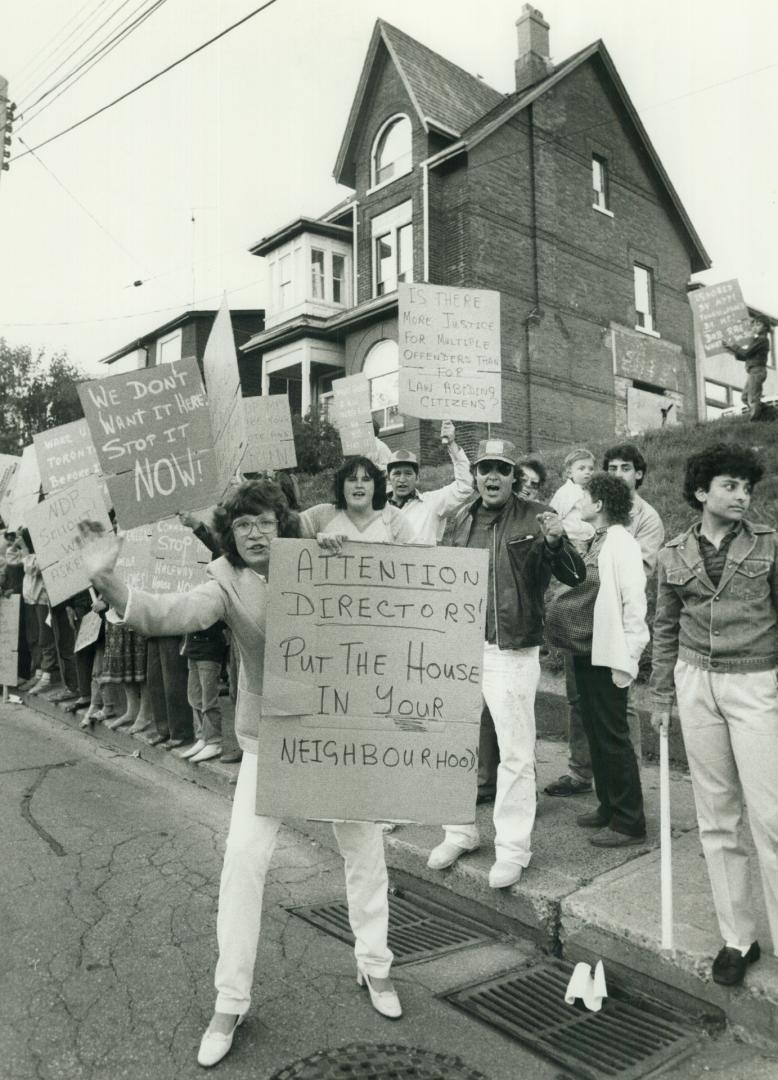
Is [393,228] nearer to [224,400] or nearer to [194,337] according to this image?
[194,337]

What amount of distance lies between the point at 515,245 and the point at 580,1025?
71.3 ft

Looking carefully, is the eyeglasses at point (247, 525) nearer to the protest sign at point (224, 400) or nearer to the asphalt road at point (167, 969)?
the protest sign at point (224, 400)

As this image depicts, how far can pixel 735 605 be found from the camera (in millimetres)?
3436

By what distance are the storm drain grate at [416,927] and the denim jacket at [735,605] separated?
1640 mm

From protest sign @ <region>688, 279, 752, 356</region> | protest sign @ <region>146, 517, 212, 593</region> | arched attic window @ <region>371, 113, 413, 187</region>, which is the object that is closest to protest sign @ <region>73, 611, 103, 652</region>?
protest sign @ <region>146, 517, 212, 593</region>

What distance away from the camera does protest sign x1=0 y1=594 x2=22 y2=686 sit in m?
9.88

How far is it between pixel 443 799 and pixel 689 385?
26.5m

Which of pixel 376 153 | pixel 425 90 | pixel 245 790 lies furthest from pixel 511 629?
pixel 376 153

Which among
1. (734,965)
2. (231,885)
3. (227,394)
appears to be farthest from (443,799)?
(227,394)

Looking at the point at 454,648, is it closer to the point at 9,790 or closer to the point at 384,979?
the point at 384,979

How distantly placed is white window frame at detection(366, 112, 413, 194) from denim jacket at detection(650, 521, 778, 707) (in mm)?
21951

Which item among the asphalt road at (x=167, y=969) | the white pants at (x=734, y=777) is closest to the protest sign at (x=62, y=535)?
the asphalt road at (x=167, y=969)

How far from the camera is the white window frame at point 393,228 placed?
77.2 feet

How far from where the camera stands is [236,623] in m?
3.28
